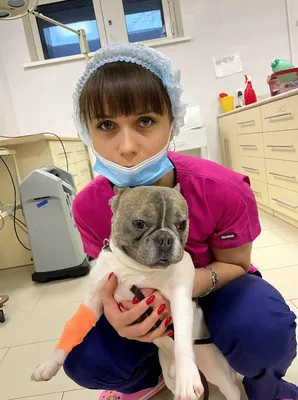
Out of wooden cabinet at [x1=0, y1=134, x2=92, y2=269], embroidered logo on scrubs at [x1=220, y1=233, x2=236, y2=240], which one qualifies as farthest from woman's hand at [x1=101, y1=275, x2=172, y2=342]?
wooden cabinet at [x1=0, y1=134, x2=92, y2=269]

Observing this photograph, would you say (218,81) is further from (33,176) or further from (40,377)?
(40,377)

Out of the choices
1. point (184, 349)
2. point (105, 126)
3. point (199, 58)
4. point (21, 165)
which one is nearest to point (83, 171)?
point (21, 165)

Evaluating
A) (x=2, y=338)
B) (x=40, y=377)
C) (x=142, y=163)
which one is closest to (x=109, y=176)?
(x=142, y=163)

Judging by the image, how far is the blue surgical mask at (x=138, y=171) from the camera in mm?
882

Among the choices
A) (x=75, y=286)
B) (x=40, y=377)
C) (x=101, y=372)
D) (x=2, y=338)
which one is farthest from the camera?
(x=75, y=286)

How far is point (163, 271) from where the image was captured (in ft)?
2.66

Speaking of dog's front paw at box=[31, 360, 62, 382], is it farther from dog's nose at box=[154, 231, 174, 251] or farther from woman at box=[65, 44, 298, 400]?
dog's nose at box=[154, 231, 174, 251]

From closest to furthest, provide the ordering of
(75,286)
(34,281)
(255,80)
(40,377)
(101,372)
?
→ 1. (40,377)
2. (101,372)
3. (75,286)
4. (34,281)
5. (255,80)

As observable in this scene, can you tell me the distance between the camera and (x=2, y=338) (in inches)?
64.6

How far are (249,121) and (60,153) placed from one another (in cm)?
168

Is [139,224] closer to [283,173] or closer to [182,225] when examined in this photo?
[182,225]

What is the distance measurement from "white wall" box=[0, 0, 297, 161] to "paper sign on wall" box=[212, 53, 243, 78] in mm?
54

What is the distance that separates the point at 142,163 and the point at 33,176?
146 cm

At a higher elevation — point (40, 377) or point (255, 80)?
point (255, 80)
